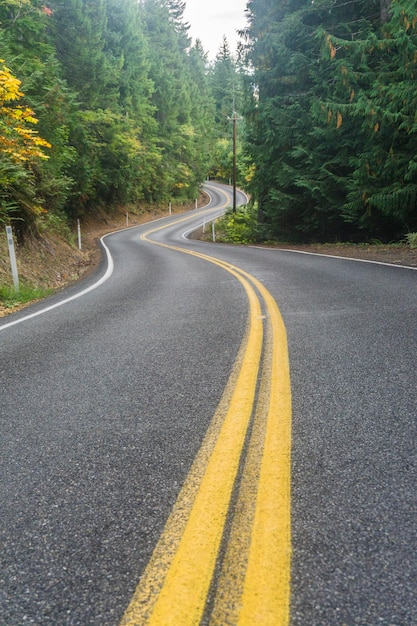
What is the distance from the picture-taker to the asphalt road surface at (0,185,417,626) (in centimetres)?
136

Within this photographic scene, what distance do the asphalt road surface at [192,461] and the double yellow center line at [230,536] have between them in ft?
0.04

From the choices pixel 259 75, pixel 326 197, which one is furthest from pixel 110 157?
pixel 326 197

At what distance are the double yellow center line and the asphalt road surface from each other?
12mm

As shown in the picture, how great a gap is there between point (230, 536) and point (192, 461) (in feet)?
1.96

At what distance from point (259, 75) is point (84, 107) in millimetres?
16424

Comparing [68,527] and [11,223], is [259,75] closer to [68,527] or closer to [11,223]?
[11,223]

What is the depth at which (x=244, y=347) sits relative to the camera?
4195mm

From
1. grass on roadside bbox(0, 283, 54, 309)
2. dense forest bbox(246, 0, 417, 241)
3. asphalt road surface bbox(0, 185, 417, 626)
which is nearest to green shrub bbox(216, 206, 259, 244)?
dense forest bbox(246, 0, 417, 241)

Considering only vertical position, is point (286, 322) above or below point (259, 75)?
below

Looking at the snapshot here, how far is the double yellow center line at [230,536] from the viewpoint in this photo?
1288 mm

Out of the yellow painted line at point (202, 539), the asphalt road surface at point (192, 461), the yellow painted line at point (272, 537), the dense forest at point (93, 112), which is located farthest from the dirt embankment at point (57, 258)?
the yellow painted line at point (272, 537)

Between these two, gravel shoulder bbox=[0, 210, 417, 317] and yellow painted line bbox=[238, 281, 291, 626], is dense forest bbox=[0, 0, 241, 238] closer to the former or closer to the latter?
gravel shoulder bbox=[0, 210, 417, 317]

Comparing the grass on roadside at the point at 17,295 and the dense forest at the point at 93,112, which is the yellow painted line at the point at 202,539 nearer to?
the grass on roadside at the point at 17,295

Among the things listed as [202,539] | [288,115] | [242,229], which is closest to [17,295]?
[202,539]
